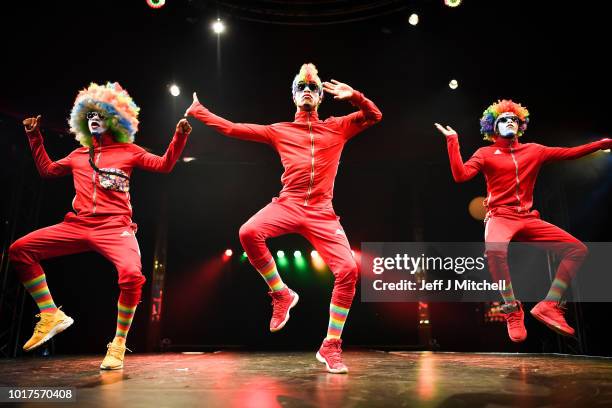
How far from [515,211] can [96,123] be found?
3.50m

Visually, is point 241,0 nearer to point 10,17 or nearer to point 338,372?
point 10,17

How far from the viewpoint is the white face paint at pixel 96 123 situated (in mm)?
3742

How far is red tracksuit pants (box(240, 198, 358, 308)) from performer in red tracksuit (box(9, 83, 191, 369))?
87 cm

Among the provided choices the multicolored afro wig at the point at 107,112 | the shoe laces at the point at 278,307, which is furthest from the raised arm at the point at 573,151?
the multicolored afro wig at the point at 107,112

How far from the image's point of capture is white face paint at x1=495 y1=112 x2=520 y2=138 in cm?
403

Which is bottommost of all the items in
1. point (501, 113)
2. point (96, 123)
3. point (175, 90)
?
point (96, 123)

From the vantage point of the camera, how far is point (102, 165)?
3.63 m

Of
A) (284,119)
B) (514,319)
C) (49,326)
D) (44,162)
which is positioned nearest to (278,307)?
(49,326)

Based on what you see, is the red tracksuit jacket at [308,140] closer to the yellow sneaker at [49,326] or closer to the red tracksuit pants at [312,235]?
the red tracksuit pants at [312,235]

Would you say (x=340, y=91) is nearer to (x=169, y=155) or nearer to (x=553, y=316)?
(x=169, y=155)

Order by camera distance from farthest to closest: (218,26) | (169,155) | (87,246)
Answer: (218,26) → (169,155) → (87,246)

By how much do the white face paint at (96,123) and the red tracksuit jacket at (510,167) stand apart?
113 inches

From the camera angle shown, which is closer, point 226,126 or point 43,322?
point 43,322

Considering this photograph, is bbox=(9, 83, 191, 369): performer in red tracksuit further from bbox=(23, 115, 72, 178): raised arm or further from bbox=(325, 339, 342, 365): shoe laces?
bbox=(325, 339, 342, 365): shoe laces
